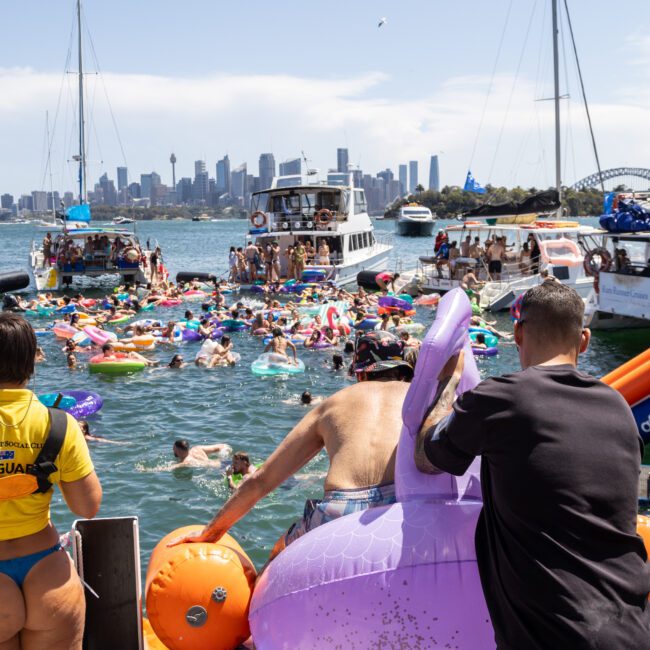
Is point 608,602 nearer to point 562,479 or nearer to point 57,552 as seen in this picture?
point 562,479

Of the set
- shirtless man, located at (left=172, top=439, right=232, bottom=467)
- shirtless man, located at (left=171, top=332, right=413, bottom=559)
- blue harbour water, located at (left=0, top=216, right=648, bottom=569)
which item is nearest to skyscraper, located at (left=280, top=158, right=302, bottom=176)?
blue harbour water, located at (left=0, top=216, right=648, bottom=569)

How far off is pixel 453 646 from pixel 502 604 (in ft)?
1.81

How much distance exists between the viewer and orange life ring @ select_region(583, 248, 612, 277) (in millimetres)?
20625

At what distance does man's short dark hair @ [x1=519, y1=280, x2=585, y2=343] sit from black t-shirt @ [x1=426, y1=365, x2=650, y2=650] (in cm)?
20

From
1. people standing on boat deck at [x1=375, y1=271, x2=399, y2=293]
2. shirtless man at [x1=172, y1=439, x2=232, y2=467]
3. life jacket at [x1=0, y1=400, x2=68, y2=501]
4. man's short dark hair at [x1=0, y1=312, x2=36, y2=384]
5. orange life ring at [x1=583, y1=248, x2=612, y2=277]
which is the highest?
man's short dark hair at [x1=0, y1=312, x2=36, y2=384]

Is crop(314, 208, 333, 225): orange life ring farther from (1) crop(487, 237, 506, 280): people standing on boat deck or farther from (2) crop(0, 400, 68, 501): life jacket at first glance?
(2) crop(0, 400, 68, 501): life jacket

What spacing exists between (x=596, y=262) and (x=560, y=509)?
780 inches

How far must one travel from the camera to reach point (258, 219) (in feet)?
111

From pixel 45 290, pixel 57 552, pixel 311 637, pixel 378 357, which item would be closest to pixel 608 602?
pixel 311 637

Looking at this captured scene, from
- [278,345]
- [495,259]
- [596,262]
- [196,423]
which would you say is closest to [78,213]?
[495,259]

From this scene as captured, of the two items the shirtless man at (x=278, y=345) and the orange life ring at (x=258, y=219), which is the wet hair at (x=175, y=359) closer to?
the shirtless man at (x=278, y=345)

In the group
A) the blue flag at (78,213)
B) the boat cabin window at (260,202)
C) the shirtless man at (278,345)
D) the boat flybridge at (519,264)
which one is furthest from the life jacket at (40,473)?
the blue flag at (78,213)

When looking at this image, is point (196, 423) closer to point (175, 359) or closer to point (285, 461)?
point (175, 359)

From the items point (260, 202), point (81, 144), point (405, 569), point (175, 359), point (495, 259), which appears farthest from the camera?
point (81, 144)
